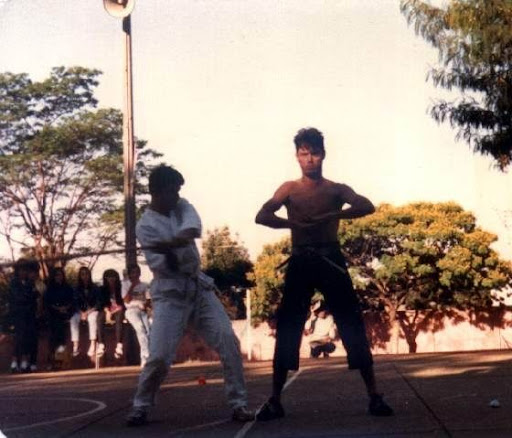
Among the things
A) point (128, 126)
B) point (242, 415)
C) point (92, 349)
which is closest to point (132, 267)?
point (128, 126)

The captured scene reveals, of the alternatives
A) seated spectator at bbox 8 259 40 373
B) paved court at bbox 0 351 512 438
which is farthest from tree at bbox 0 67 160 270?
paved court at bbox 0 351 512 438

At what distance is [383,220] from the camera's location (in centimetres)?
866

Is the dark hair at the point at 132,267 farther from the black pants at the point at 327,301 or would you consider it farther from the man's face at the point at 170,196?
the black pants at the point at 327,301

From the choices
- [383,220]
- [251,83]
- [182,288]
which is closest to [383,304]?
[383,220]

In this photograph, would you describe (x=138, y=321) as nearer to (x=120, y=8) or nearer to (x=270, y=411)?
(x=120, y=8)

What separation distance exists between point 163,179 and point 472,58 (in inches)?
109

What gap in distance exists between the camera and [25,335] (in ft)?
39.7

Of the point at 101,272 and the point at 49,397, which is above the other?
the point at 101,272

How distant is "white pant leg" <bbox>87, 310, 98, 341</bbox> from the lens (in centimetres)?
1198

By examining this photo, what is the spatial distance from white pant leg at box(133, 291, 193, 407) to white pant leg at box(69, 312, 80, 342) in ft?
20.0

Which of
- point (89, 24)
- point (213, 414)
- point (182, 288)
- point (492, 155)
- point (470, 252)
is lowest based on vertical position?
point (213, 414)

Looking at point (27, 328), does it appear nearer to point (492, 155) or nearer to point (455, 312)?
point (455, 312)

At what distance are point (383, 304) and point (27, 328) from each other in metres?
4.45

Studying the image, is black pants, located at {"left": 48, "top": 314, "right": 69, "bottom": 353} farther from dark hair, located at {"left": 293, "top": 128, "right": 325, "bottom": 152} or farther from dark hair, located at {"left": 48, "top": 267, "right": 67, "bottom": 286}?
dark hair, located at {"left": 293, "top": 128, "right": 325, "bottom": 152}
